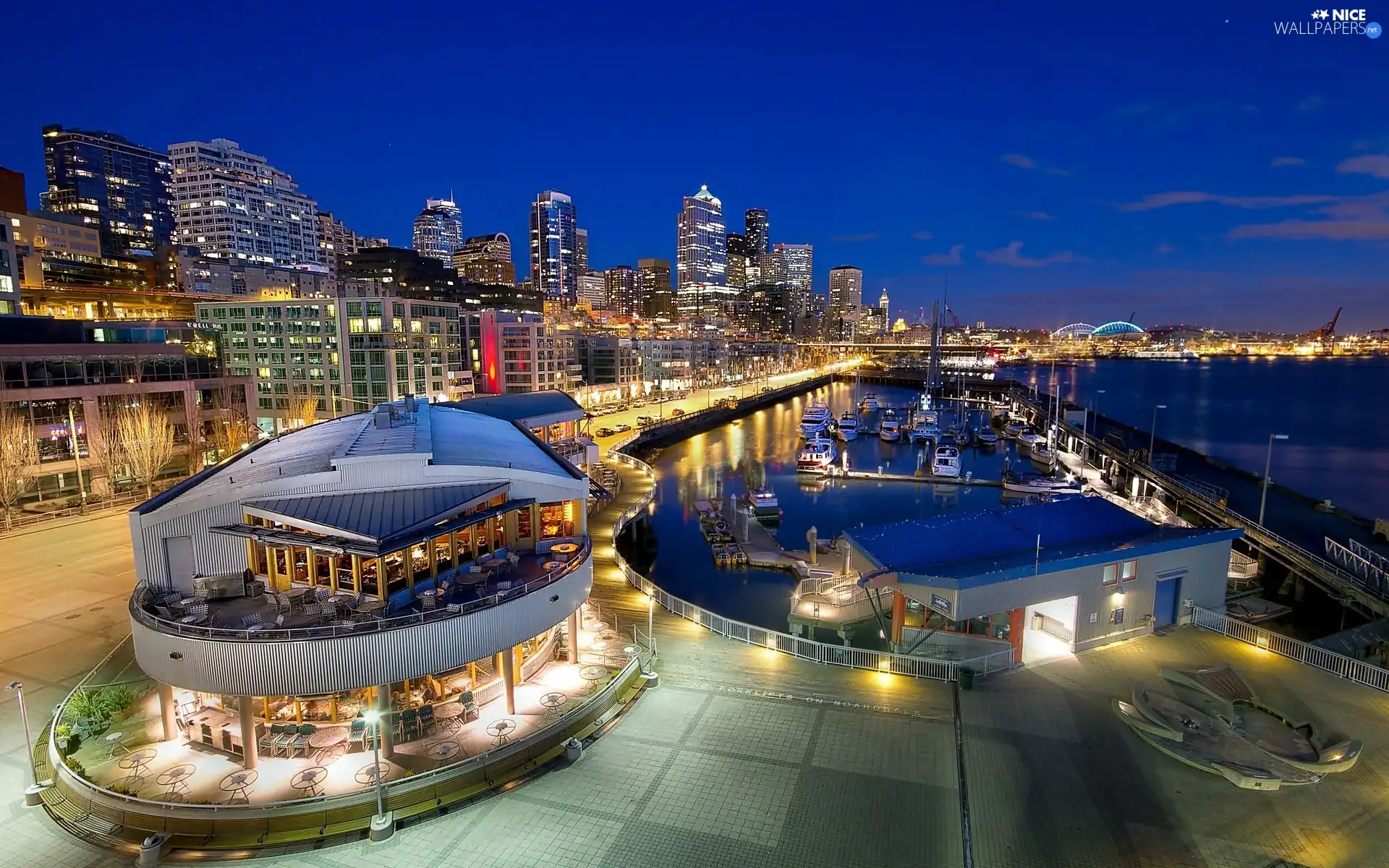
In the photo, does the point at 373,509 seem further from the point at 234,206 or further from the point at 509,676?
the point at 234,206

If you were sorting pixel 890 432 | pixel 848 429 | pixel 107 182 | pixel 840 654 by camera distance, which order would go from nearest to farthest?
1. pixel 840 654
2. pixel 890 432
3. pixel 848 429
4. pixel 107 182

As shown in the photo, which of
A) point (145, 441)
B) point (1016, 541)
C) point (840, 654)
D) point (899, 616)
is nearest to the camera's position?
point (840, 654)

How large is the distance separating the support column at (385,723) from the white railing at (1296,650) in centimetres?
2391

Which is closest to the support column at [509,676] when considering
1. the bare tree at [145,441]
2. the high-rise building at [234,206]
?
the bare tree at [145,441]

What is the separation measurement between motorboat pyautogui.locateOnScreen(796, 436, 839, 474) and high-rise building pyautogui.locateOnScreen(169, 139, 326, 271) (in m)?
146

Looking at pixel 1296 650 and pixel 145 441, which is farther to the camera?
pixel 145 441

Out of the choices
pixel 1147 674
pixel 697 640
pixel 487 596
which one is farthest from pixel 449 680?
pixel 1147 674

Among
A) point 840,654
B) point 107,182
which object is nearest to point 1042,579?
point 840,654

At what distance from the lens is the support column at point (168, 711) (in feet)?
51.9

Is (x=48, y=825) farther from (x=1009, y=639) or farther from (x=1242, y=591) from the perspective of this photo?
(x=1242, y=591)

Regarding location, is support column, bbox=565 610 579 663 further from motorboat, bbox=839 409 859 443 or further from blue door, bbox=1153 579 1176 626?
motorboat, bbox=839 409 859 443

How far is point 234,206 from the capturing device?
16500cm

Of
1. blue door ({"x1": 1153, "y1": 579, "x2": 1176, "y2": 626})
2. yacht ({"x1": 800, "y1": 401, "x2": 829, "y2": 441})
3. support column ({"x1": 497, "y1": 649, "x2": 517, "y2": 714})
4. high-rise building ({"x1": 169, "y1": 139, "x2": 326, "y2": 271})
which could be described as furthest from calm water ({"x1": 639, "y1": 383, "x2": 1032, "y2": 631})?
high-rise building ({"x1": 169, "y1": 139, "x2": 326, "y2": 271})

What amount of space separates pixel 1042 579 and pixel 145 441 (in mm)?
49314
